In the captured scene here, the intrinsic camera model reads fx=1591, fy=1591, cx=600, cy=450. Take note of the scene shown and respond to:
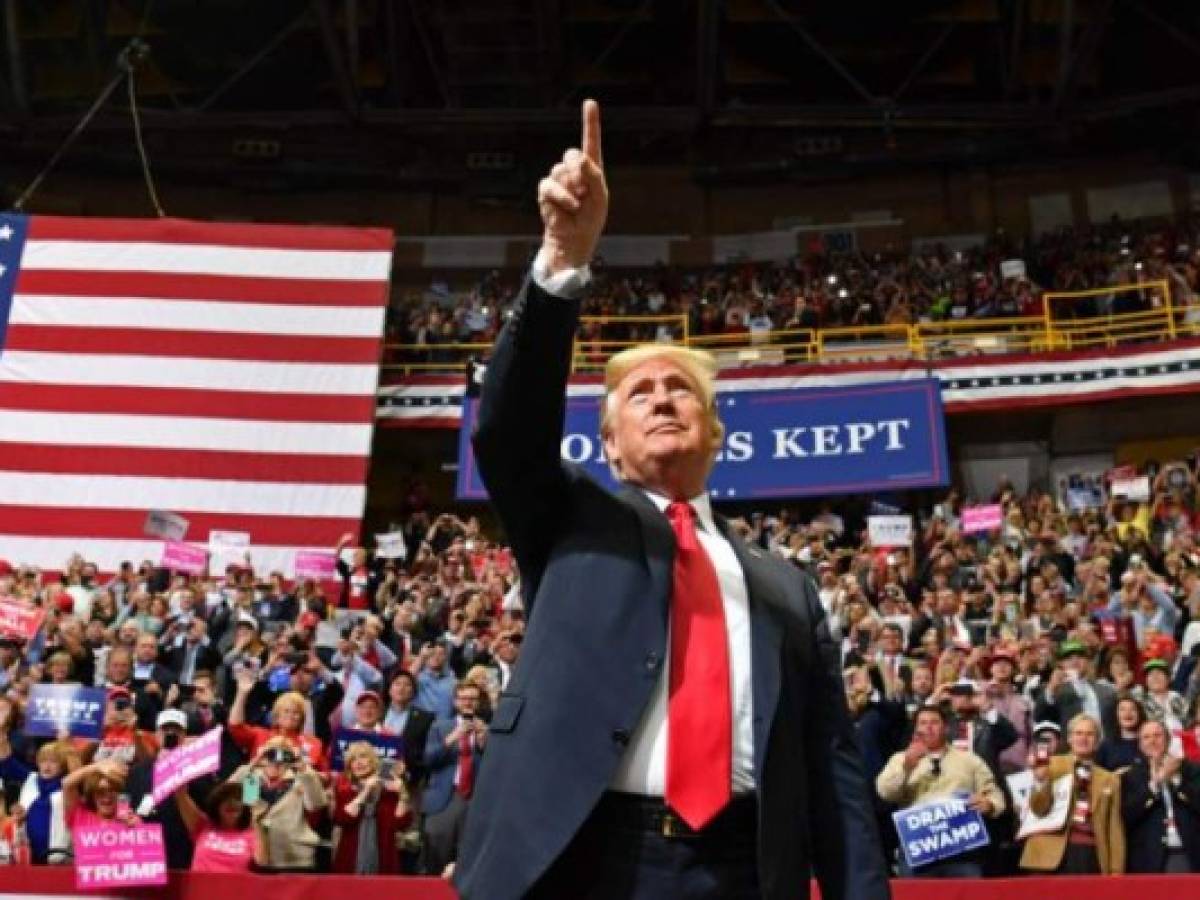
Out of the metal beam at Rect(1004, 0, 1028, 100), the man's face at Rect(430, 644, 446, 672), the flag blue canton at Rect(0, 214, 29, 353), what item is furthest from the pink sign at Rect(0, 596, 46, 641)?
the metal beam at Rect(1004, 0, 1028, 100)

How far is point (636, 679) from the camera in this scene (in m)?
2.34

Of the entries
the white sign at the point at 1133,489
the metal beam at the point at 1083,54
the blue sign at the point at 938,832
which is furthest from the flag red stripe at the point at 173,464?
the metal beam at the point at 1083,54

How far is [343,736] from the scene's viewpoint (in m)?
8.23

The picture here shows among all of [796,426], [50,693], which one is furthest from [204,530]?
[50,693]

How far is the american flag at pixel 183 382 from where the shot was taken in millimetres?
17109

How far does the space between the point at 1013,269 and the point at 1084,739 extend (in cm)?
1533

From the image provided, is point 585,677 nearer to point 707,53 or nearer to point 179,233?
point 179,233

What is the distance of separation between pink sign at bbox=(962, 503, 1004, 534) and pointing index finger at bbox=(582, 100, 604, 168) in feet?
44.5

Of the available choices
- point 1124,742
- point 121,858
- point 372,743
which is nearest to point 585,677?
point 121,858

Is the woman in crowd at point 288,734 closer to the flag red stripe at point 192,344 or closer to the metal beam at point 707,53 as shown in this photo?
the flag red stripe at point 192,344

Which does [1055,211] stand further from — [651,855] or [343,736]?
[651,855]

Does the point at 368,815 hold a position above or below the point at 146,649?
below

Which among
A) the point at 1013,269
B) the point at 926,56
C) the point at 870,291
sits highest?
the point at 926,56

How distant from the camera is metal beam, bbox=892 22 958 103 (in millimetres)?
24266
